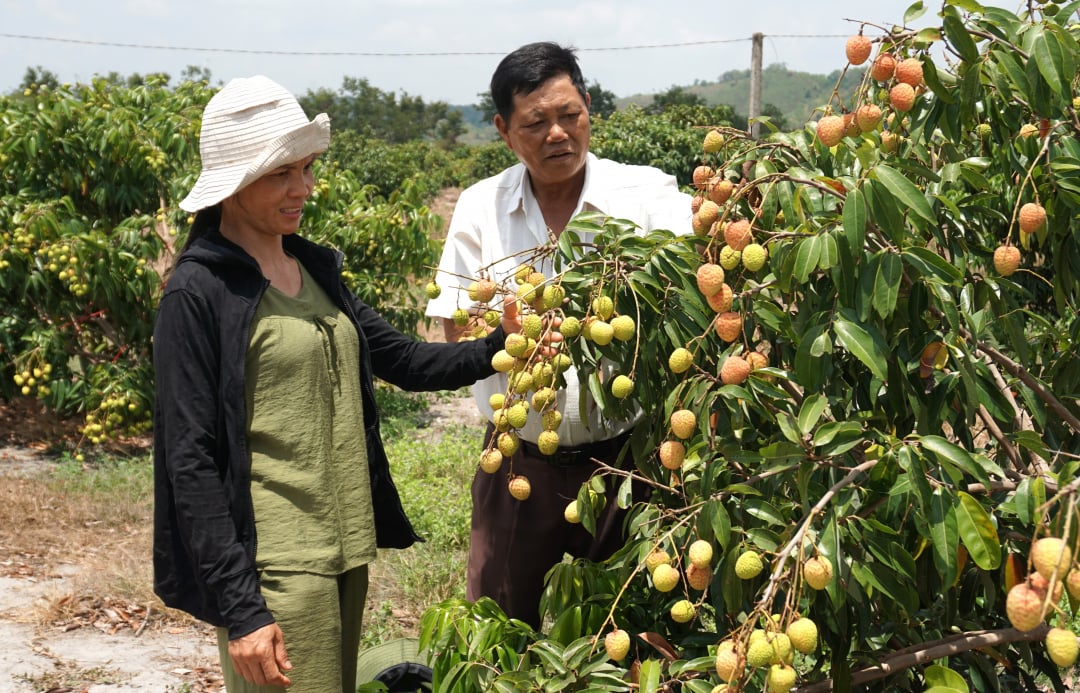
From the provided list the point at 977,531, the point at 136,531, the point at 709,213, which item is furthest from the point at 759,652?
the point at 136,531

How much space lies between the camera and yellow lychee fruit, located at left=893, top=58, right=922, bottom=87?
1299 millimetres

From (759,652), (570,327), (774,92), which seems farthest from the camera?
(774,92)

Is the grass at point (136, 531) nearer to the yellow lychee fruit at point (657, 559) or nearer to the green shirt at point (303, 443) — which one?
the green shirt at point (303, 443)

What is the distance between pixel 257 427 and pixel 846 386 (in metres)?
0.88

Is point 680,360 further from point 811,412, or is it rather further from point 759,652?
point 759,652

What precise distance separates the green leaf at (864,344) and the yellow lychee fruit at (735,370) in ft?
0.55

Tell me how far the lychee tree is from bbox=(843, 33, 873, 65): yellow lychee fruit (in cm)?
5

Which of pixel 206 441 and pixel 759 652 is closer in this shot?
pixel 759 652

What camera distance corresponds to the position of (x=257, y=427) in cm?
164

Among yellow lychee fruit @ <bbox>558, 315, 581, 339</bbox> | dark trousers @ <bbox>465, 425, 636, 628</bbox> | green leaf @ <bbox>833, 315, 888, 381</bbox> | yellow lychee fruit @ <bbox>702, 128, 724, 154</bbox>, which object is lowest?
dark trousers @ <bbox>465, 425, 636, 628</bbox>

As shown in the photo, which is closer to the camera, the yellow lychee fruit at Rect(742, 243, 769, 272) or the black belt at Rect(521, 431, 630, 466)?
the yellow lychee fruit at Rect(742, 243, 769, 272)

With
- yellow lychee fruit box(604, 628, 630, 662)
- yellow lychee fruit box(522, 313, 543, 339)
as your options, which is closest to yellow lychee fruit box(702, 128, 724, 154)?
yellow lychee fruit box(522, 313, 543, 339)

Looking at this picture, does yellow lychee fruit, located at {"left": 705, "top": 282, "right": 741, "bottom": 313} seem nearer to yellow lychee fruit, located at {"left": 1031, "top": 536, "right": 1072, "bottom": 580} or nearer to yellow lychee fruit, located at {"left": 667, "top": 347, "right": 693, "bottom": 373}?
yellow lychee fruit, located at {"left": 667, "top": 347, "right": 693, "bottom": 373}

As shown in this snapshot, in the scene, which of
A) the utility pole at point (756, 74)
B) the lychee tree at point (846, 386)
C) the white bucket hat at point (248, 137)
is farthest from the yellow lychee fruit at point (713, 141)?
the utility pole at point (756, 74)
